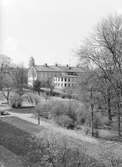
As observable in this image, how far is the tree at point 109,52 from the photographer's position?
42.3ft

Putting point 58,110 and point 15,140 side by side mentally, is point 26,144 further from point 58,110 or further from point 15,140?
point 58,110

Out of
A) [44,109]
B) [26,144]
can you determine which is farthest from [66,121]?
[26,144]

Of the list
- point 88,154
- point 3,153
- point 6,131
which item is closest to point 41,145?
point 88,154

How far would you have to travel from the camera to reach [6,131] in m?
12.1

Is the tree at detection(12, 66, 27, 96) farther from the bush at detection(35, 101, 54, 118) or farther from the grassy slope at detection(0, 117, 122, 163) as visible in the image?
the grassy slope at detection(0, 117, 122, 163)

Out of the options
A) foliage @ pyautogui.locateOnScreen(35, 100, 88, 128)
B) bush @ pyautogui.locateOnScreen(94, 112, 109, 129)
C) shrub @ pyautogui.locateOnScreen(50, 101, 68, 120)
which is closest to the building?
foliage @ pyautogui.locateOnScreen(35, 100, 88, 128)

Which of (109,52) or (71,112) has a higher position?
(109,52)

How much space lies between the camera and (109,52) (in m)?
13.5

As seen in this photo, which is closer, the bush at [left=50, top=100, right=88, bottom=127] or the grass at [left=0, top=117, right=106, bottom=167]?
the grass at [left=0, top=117, right=106, bottom=167]

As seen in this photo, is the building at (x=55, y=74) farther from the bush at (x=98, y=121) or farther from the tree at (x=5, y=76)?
the bush at (x=98, y=121)

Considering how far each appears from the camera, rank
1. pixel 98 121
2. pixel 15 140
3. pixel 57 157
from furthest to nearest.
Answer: pixel 98 121 < pixel 15 140 < pixel 57 157

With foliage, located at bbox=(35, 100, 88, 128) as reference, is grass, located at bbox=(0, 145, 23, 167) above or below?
below

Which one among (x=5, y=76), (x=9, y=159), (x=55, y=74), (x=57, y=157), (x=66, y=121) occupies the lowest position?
(x=9, y=159)

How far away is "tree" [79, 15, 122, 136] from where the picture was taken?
42.3ft
